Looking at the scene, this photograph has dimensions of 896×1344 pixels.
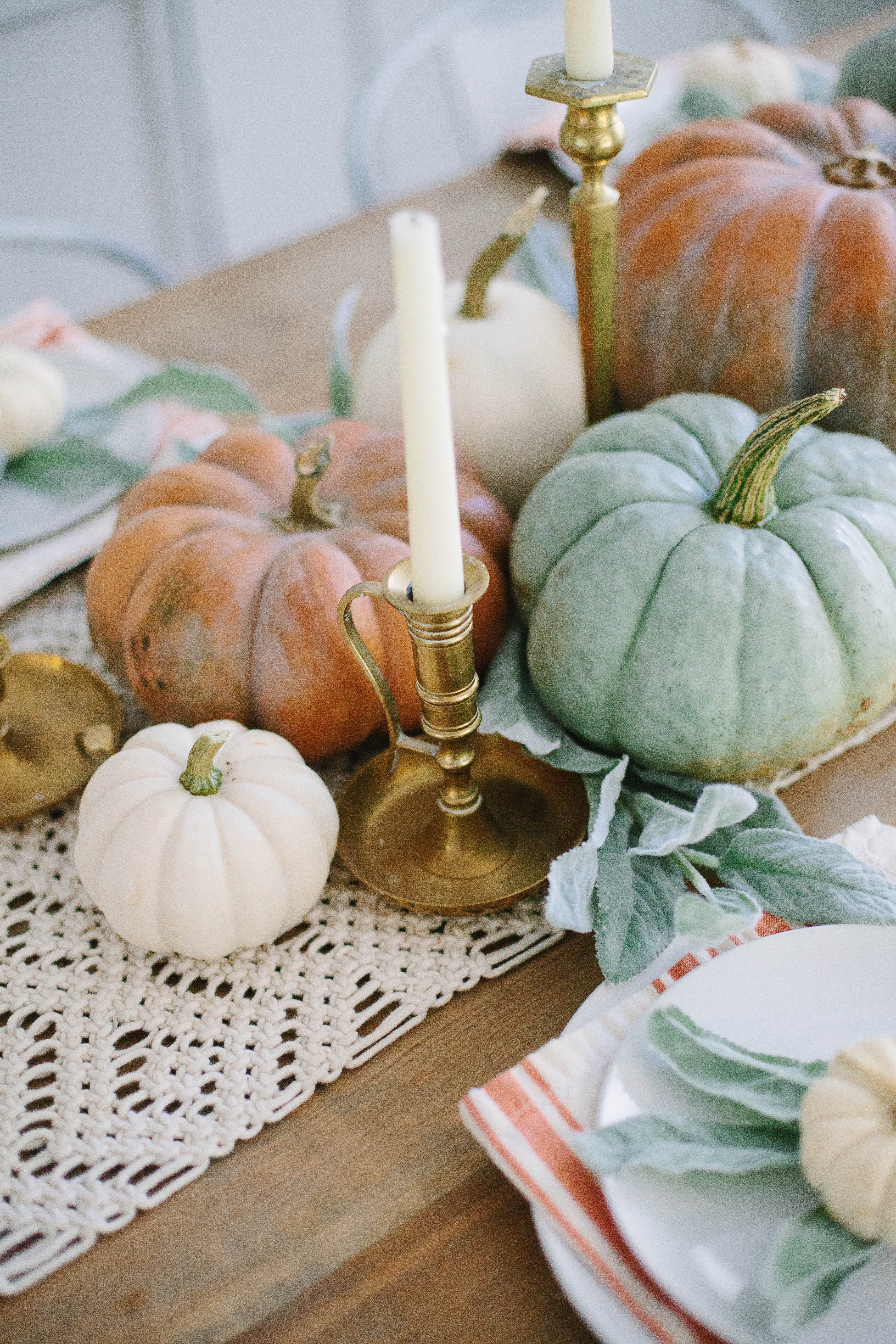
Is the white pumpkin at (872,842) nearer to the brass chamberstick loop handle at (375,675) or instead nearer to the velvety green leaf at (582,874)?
the velvety green leaf at (582,874)

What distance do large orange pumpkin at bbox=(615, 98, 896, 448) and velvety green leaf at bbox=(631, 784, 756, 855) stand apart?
0.32m

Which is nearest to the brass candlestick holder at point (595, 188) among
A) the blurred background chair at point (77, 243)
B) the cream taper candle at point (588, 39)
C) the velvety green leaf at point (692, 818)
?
the cream taper candle at point (588, 39)

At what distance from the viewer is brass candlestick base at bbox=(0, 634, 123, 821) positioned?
671 millimetres

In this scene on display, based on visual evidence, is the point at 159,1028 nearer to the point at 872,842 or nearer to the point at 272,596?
the point at 272,596

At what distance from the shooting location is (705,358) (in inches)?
29.7

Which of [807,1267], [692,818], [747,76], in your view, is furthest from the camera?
[747,76]

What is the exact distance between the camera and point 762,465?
579 mm

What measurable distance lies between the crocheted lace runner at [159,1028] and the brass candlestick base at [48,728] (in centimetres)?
5

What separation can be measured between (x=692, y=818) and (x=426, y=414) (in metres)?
0.24

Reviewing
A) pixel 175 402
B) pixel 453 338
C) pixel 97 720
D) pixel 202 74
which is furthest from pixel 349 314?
pixel 202 74

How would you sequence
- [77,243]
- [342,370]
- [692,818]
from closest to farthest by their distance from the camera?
[692,818] < [342,370] < [77,243]

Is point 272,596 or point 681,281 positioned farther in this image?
point 681,281

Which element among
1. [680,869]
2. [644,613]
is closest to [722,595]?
[644,613]

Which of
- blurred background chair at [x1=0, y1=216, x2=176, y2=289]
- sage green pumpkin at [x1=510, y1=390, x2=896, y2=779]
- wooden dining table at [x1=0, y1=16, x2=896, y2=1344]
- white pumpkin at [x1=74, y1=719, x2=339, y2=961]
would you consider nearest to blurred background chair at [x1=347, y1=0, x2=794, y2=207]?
blurred background chair at [x1=0, y1=216, x2=176, y2=289]
